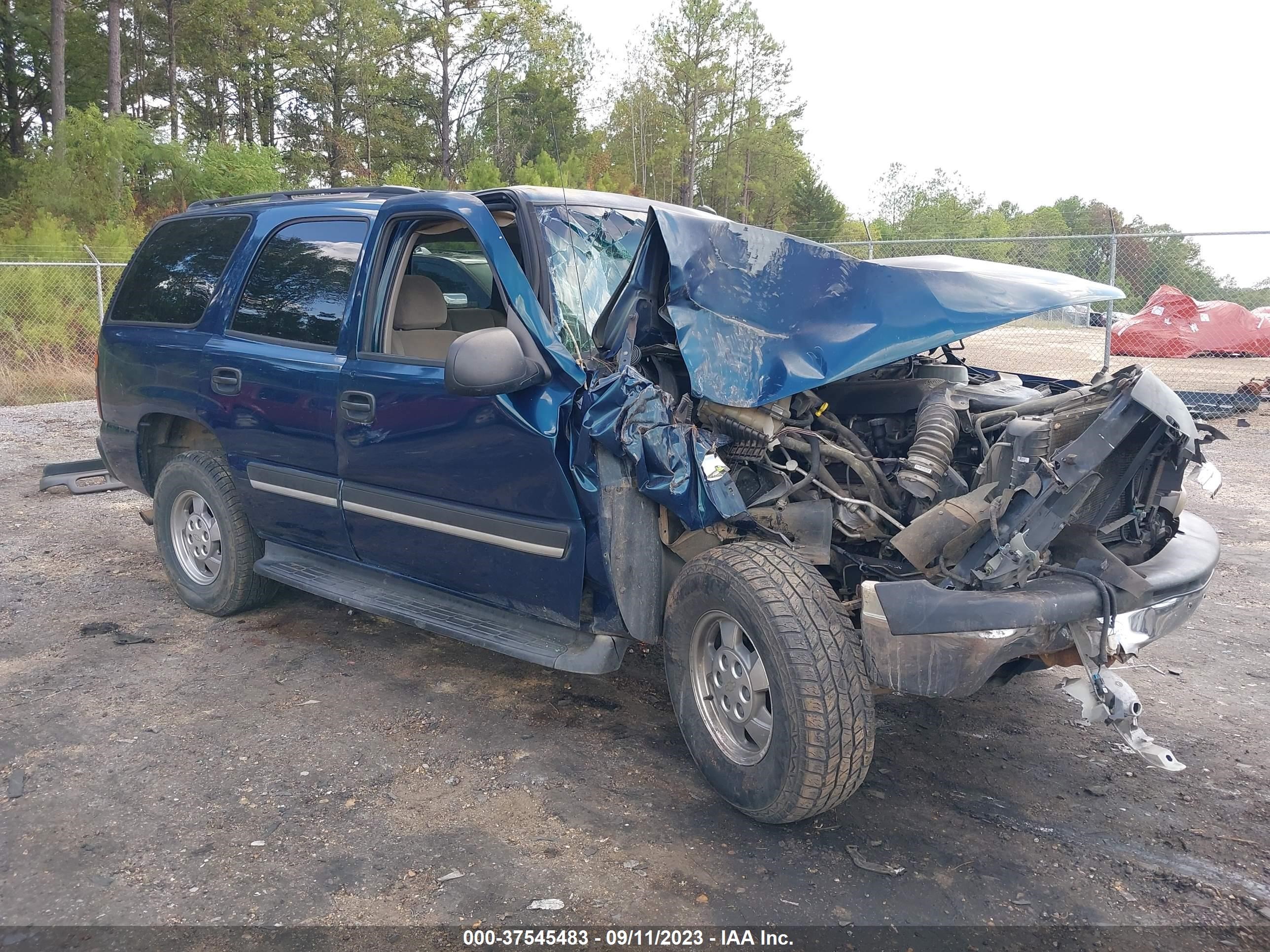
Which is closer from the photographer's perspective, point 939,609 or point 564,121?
point 939,609

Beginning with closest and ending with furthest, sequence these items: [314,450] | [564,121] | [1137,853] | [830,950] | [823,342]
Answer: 1. [830,950]
2. [1137,853]
3. [823,342]
4. [314,450]
5. [564,121]

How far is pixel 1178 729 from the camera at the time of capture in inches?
151

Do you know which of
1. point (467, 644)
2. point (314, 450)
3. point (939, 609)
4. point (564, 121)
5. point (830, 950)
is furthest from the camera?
point (564, 121)

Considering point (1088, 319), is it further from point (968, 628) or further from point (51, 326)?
point (51, 326)

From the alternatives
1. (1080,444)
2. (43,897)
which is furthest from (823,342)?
(43,897)

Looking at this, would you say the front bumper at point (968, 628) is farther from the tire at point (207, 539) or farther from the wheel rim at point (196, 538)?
the wheel rim at point (196, 538)

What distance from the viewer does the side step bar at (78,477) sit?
7672 millimetres

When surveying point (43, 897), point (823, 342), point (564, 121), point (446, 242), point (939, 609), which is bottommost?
point (43, 897)

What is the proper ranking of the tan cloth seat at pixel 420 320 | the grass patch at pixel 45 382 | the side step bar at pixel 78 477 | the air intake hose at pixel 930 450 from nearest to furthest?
1. the air intake hose at pixel 930 450
2. the tan cloth seat at pixel 420 320
3. the side step bar at pixel 78 477
4. the grass patch at pixel 45 382

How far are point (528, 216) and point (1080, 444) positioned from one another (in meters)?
2.17

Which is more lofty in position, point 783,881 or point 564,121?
point 564,121

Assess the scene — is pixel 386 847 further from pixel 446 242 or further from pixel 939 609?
pixel 446 242

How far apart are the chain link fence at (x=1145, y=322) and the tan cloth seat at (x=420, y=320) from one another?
4.33m

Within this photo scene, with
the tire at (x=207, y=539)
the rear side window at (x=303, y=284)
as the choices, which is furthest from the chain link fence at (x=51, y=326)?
the rear side window at (x=303, y=284)
